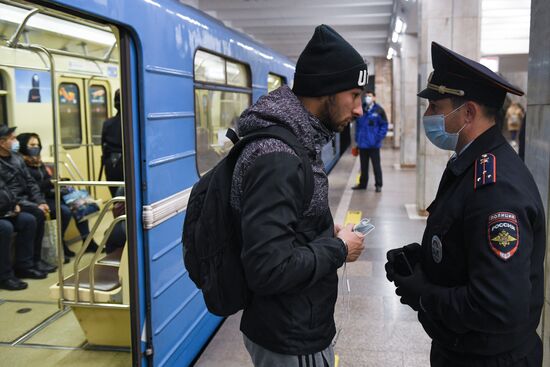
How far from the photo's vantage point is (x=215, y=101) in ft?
14.7

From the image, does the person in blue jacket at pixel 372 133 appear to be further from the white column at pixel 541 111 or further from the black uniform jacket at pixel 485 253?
the black uniform jacket at pixel 485 253

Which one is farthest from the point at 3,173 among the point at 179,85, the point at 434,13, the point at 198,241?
the point at 434,13

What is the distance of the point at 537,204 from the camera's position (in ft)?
5.52

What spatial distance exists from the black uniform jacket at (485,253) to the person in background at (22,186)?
455 centimetres

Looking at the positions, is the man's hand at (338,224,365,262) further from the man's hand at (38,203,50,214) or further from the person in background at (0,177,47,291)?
the man's hand at (38,203,50,214)

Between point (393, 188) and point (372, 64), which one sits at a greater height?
point (372, 64)

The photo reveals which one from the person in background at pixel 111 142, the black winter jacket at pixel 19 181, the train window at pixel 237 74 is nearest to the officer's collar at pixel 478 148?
the train window at pixel 237 74

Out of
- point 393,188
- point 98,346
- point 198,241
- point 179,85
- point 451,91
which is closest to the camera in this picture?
point 198,241

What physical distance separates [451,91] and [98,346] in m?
3.18

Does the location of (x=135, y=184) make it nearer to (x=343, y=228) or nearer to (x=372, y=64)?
(x=343, y=228)

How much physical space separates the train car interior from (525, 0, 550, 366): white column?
6.91 ft

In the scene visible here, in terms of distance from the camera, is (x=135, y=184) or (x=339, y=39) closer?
(x=339, y=39)

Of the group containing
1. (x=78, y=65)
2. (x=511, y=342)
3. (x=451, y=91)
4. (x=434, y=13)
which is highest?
(x=434, y=13)

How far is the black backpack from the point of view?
1.64 metres
